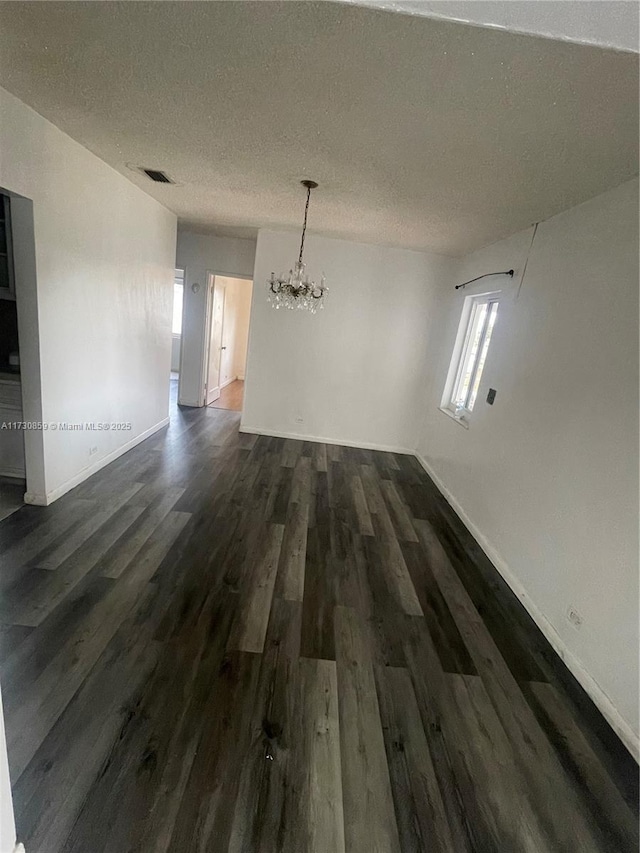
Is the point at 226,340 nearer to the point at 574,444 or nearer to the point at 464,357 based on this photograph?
the point at 464,357

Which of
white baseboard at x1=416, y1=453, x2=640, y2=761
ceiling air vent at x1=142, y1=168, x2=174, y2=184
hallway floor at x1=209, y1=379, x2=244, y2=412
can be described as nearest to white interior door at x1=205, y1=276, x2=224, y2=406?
hallway floor at x1=209, y1=379, x2=244, y2=412

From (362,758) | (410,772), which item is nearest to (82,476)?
(362,758)

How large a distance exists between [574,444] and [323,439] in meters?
3.37

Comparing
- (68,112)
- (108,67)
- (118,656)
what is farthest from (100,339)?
(118,656)

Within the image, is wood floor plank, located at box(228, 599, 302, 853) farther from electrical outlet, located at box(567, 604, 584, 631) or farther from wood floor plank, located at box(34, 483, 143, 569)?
Answer: electrical outlet, located at box(567, 604, 584, 631)

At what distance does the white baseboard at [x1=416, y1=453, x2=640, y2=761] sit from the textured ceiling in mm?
2491

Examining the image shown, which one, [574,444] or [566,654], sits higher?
[574,444]

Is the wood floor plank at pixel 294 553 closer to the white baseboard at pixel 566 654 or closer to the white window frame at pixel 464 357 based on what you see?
the white baseboard at pixel 566 654

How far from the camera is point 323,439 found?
17.2ft

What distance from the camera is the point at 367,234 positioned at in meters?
4.11

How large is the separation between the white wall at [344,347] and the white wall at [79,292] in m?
1.36

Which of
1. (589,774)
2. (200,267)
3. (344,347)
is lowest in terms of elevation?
(589,774)

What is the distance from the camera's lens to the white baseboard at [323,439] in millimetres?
5203

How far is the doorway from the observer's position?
614 cm
